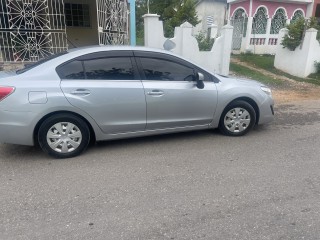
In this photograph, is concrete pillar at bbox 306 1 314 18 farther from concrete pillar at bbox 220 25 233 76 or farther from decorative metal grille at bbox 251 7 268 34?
concrete pillar at bbox 220 25 233 76

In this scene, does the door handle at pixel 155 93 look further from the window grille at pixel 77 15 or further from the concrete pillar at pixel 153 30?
the window grille at pixel 77 15

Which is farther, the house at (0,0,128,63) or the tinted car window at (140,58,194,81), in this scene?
the house at (0,0,128,63)

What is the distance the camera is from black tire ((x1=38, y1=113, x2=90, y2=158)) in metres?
4.07

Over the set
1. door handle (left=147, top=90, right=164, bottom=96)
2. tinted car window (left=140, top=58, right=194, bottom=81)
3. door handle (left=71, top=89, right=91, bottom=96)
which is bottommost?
door handle (left=147, top=90, right=164, bottom=96)

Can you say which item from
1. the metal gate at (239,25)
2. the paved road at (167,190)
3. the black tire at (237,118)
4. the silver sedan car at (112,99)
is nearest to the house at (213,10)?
the metal gate at (239,25)

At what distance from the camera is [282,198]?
10.7 feet

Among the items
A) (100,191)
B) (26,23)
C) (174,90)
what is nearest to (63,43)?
(26,23)

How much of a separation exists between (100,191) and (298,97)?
23.4 feet

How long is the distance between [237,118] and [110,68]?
2.29 meters

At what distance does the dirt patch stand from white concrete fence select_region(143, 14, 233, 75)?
194cm

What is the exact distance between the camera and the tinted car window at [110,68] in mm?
4293

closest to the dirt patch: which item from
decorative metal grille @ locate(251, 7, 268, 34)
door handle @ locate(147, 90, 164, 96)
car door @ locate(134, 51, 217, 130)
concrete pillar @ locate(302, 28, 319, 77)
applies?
concrete pillar @ locate(302, 28, 319, 77)

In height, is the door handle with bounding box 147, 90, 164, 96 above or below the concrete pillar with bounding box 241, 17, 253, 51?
below

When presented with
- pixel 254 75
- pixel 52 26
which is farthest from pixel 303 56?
pixel 52 26
